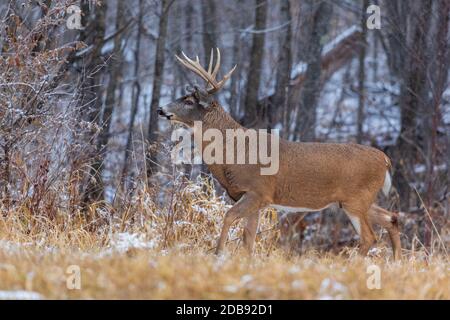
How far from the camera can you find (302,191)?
31.1 ft

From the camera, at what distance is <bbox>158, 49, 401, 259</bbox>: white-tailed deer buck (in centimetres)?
928

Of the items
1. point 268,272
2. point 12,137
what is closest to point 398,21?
point 12,137

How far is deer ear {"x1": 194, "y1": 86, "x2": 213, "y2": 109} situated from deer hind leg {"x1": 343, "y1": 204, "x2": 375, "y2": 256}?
1802 millimetres

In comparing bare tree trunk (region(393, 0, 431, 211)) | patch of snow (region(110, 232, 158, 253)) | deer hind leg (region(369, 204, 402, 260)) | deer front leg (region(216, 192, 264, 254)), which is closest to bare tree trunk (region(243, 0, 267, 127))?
bare tree trunk (region(393, 0, 431, 211))

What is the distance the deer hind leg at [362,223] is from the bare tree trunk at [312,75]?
859cm

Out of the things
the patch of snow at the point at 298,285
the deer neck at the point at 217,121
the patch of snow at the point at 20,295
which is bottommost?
the patch of snow at the point at 20,295

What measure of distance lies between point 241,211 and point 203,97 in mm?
1425

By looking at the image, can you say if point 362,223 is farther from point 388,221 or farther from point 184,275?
point 184,275

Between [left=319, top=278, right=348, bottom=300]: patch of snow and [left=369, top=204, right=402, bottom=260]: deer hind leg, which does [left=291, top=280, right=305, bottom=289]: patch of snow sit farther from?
[left=369, top=204, right=402, bottom=260]: deer hind leg

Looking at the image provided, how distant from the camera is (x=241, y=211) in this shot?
29.6 ft

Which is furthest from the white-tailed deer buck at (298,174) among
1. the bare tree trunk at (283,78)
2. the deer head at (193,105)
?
the bare tree trunk at (283,78)

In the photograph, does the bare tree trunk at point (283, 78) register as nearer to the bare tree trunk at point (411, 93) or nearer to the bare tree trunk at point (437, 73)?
the bare tree trunk at point (411, 93)

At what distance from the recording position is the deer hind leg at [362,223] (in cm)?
964

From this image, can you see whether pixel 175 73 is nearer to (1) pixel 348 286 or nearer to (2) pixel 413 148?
(2) pixel 413 148
